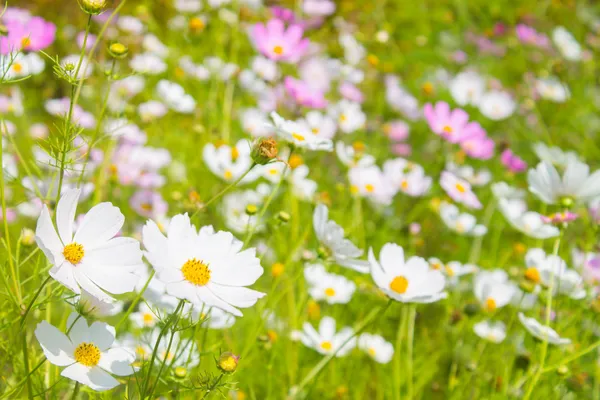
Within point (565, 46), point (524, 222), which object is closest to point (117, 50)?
point (524, 222)

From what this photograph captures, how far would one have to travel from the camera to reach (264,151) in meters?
0.77

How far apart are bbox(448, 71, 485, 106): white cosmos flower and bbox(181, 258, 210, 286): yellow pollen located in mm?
1753

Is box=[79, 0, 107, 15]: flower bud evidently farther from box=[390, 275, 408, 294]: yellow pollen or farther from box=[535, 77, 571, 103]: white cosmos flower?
box=[535, 77, 571, 103]: white cosmos flower

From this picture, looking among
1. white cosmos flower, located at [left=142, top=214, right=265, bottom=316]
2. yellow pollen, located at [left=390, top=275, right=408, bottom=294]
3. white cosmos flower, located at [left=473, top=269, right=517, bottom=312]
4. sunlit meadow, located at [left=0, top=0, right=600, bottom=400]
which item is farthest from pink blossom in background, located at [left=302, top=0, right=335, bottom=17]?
white cosmos flower, located at [left=142, top=214, right=265, bottom=316]

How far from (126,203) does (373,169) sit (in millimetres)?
667

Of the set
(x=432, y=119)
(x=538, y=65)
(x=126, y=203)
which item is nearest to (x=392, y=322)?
(x=432, y=119)

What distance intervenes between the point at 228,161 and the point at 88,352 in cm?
71

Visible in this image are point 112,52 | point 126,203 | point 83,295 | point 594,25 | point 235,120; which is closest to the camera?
point 83,295

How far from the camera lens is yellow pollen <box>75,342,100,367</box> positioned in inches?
26.8

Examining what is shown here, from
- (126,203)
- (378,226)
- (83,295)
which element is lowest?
(378,226)

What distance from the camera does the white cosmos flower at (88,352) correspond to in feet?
2.13

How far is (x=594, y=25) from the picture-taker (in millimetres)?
3428

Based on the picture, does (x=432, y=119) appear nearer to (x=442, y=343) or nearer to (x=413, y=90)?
(x=442, y=343)

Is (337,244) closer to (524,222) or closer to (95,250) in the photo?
(95,250)
